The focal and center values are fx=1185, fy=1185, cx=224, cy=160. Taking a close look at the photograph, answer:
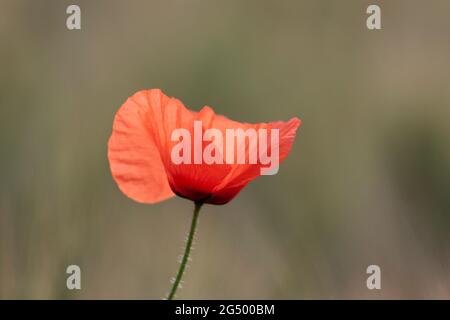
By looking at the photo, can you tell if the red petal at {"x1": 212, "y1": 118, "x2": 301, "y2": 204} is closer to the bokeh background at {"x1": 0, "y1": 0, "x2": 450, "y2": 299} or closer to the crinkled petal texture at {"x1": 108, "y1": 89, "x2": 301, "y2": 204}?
the crinkled petal texture at {"x1": 108, "y1": 89, "x2": 301, "y2": 204}

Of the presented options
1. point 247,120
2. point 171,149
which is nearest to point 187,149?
point 171,149

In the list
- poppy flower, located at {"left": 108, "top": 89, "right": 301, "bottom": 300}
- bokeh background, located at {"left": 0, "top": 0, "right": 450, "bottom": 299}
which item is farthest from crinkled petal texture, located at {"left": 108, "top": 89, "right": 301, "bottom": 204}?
bokeh background, located at {"left": 0, "top": 0, "right": 450, "bottom": 299}

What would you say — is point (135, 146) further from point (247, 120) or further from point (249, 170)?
point (247, 120)

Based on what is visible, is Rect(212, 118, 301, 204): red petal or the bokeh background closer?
Rect(212, 118, 301, 204): red petal

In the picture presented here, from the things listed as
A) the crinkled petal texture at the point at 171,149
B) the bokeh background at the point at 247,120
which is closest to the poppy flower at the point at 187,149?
the crinkled petal texture at the point at 171,149

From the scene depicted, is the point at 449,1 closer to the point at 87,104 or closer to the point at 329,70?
the point at 329,70

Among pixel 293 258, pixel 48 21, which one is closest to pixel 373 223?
pixel 293 258
